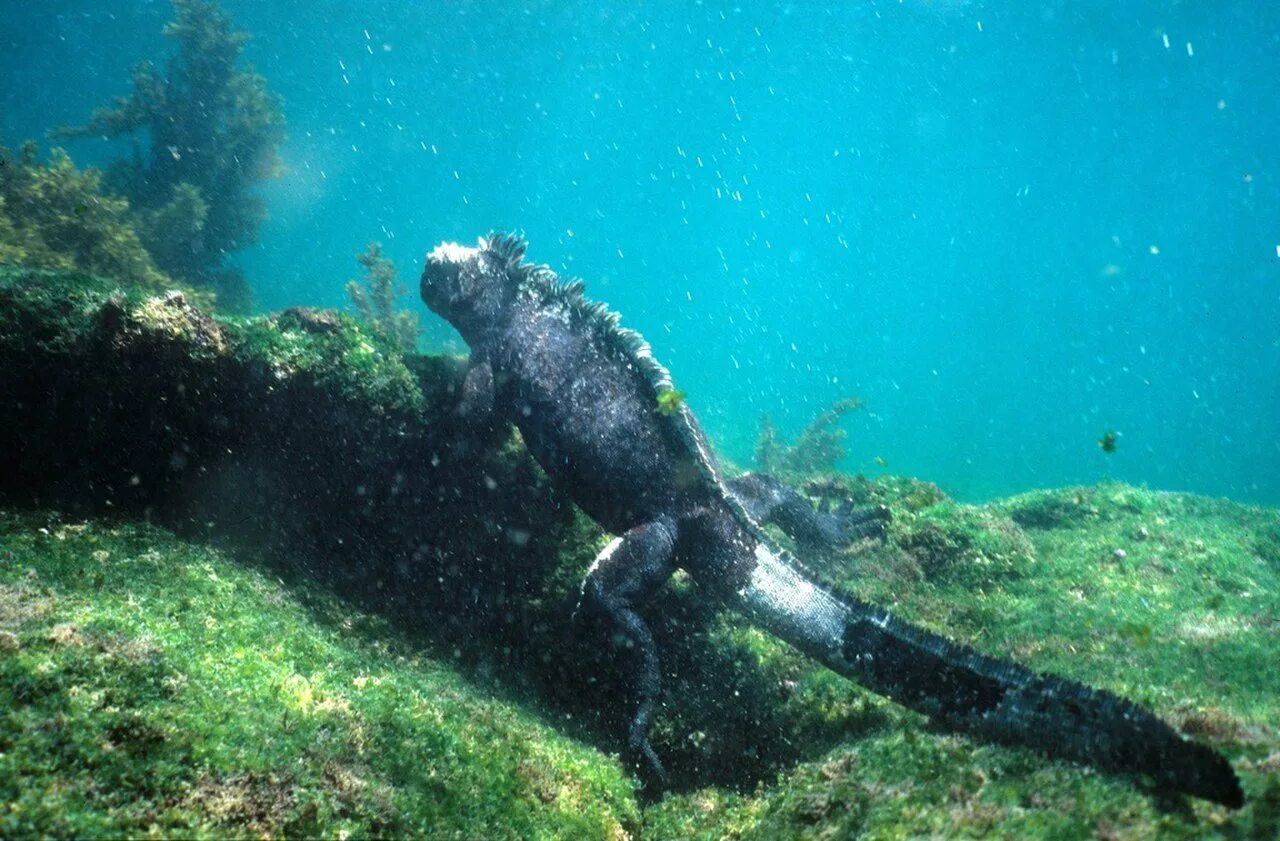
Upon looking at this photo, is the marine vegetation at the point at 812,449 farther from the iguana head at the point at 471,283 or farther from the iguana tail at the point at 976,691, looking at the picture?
the iguana tail at the point at 976,691

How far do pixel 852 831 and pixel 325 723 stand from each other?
2.49 meters

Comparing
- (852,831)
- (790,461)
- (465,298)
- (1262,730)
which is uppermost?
(790,461)

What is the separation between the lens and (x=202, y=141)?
16.6 metres

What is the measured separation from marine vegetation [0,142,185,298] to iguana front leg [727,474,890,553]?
37.4 feet

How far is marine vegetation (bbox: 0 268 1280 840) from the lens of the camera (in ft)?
7.09

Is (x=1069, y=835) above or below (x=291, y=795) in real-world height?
above

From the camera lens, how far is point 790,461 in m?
17.4

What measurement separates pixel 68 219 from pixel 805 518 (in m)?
14.1

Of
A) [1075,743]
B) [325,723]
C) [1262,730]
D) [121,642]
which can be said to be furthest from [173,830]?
[1262,730]

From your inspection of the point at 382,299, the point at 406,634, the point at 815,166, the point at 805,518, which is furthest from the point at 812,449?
the point at 815,166

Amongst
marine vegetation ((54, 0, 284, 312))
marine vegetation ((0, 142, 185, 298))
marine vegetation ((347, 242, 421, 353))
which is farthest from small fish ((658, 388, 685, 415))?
marine vegetation ((54, 0, 284, 312))

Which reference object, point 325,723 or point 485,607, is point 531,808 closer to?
point 325,723

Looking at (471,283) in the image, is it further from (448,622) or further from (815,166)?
(815,166)

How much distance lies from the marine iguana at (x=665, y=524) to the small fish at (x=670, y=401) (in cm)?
2
